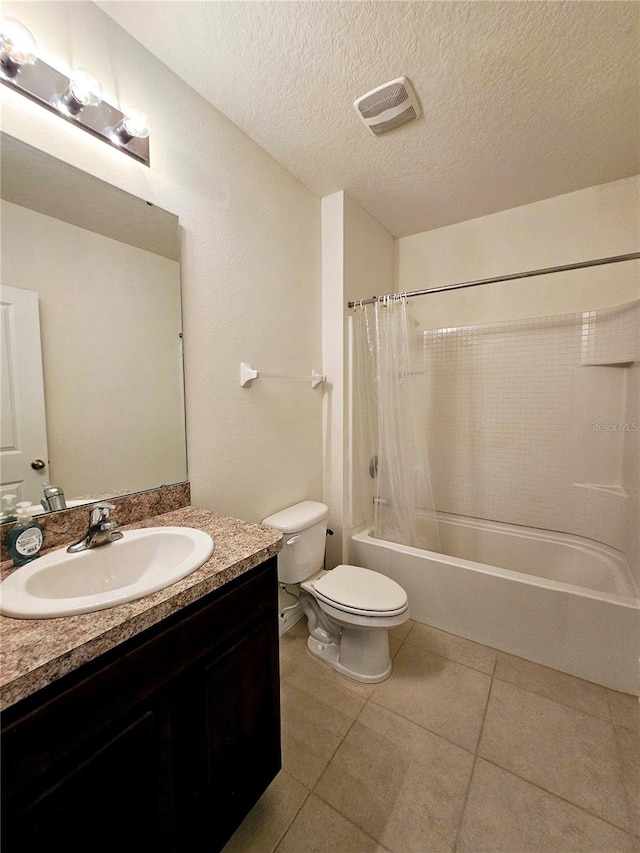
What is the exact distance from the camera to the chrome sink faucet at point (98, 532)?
0.94m

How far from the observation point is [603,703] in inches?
55.9

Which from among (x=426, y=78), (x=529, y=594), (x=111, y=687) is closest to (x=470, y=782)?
(x=529, y=594)

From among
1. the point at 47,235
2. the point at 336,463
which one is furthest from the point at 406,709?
the point at 47,235

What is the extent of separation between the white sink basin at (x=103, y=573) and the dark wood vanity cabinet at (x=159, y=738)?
75 millimetres

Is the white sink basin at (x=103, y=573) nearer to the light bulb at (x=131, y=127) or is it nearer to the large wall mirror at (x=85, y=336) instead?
the large wall mirror at (x=85, y=336)

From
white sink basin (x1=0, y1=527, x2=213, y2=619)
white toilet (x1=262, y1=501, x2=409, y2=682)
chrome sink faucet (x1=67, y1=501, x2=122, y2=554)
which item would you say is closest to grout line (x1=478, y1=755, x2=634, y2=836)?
white toilet (x1=262, y1=501, x2=409, y2=682)

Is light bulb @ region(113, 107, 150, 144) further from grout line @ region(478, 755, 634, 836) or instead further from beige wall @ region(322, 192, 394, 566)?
grout line @ region(478, 755, 634, 836)

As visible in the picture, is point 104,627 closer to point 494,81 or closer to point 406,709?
point 406,709

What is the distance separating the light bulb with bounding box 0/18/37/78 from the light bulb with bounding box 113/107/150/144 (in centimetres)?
23

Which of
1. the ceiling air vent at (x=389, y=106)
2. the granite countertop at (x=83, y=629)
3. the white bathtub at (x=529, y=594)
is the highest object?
the ceiling air vent at (x=389, y=106)

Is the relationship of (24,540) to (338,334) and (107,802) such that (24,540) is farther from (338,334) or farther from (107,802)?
(338,334)

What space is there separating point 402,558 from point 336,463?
0.67 meters

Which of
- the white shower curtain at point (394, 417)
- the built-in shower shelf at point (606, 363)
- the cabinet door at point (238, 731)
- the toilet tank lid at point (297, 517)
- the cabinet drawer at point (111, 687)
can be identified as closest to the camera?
the cabinet drawer at point (111, 687)

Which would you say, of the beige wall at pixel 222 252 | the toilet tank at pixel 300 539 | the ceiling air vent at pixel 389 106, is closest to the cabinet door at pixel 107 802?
the beige wall at pixel 222 252
